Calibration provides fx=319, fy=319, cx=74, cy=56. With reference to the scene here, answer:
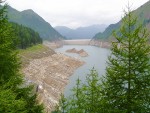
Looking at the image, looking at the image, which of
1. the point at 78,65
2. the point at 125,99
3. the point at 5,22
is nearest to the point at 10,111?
the point at 5,22

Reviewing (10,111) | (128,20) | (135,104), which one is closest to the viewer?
(10,111)

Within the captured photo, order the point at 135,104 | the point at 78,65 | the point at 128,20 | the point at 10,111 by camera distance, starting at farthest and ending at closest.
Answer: the point at 78,65 < the point at 128,20 < the point at 135,104 < the point at 10,111

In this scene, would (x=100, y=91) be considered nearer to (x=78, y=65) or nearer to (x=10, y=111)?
(x=10, y=111)

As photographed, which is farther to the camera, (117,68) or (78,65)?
(78,65)

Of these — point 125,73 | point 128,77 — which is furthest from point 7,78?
point 128,77

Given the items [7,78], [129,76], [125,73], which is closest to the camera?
[129,76]

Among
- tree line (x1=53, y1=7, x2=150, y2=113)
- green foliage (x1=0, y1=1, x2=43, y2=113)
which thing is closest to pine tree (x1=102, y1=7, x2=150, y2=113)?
tree line (x1=53, y1=7, x2=150, y2=113)

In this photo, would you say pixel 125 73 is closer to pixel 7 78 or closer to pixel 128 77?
pixel 128 77

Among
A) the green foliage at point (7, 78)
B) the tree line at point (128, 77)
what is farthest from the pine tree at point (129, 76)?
the green foliage at point (7, 78)
